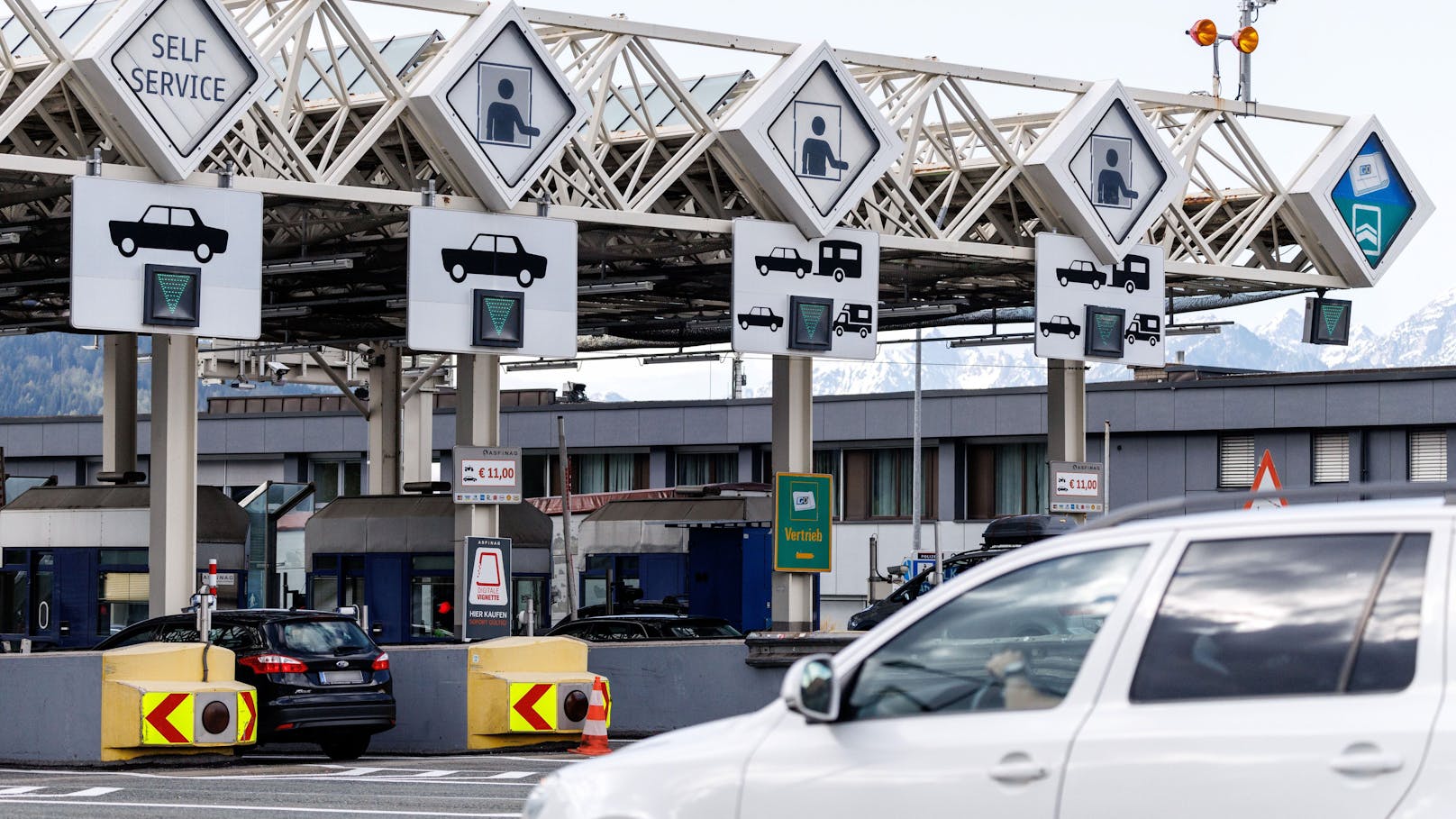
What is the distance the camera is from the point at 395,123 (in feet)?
94.0

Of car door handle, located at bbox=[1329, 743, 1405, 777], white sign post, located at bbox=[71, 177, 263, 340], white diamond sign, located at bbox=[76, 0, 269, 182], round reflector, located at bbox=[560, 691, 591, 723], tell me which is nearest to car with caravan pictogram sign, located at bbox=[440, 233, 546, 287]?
white sign post, located at bbox=[71, 177, 263, 340]

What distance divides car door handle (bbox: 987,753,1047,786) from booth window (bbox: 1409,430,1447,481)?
50778mm

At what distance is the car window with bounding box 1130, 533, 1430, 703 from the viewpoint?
5.31 metres

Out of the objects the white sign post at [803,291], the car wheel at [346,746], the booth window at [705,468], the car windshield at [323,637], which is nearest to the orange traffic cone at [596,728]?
the car wheel at [346,746]

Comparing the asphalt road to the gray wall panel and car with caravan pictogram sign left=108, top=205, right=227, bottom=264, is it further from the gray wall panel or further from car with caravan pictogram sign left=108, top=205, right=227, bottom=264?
car with caravan pictogram sign left=108, top=205, right=227, bottom=264

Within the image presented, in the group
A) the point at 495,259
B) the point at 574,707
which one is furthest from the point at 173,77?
the point at 574,707

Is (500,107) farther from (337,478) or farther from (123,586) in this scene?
(337,478)

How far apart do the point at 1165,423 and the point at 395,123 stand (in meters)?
34.2

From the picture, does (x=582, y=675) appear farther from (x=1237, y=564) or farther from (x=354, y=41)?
(x=1237, y=564)

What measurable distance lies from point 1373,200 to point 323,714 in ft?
69.2

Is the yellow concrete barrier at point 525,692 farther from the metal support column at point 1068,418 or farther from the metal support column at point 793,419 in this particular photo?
the metal support column at point 1068,418

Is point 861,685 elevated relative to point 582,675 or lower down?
elevated

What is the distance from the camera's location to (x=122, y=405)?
135ft

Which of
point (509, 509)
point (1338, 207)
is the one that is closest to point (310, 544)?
point (509, 509)
